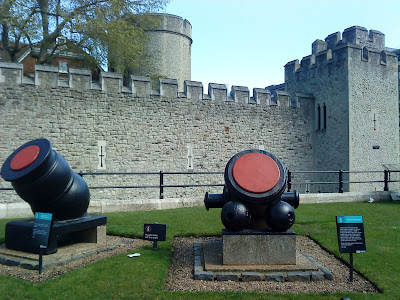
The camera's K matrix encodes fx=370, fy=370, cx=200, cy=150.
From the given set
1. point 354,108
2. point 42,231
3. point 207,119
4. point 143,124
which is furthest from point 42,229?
point 354,108

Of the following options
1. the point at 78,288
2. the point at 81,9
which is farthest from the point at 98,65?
the point at 78,288

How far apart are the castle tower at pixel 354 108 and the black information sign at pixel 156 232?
1249 centimetres

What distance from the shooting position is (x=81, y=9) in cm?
1595

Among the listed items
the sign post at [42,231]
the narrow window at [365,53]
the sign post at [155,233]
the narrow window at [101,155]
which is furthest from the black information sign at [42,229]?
the narrow window at [365,53]

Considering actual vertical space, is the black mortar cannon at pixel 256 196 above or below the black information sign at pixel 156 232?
above

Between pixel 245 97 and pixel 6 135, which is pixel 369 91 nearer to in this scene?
pixel 245 97

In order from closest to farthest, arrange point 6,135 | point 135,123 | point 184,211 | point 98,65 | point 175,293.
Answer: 1. point 175,293
2. point 184,211
3. point 6,135
4. point 135,123
5. point 98,65

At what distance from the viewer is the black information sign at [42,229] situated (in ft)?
14.0

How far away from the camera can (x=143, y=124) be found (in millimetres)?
14664

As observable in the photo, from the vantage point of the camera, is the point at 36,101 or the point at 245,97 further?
A: the point at 245,97

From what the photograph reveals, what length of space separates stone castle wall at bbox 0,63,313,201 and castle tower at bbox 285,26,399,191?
887mm

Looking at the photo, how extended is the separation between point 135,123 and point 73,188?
943 cm

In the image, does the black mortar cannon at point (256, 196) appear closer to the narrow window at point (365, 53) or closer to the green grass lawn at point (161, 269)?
the green grass lawn at point (161, 269)

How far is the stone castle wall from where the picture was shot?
509 inches
